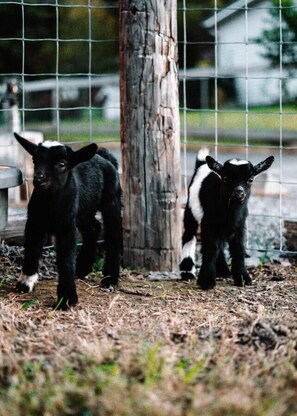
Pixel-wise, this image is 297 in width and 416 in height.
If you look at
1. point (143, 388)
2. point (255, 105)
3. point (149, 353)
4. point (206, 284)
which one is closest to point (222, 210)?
point (206, 284)

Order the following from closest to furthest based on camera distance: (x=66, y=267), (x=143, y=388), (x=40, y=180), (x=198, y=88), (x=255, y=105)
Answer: (x=143, y=388) < (x=40, y=180) < (x=66, y=267) < (x=198, y=88) < (x=255, y=105)

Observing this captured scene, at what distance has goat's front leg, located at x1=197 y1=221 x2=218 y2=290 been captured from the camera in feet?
21.4

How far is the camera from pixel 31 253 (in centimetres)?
613

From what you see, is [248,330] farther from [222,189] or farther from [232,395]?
[222,189]

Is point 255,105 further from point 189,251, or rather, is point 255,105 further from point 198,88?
point 189,251

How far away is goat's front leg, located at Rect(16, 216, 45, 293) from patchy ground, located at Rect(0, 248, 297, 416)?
0.33 feet

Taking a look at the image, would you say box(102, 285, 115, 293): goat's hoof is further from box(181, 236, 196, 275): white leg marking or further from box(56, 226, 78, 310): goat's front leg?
box(181, 236, 196, 275): white leg marking

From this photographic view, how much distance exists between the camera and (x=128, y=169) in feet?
22.8

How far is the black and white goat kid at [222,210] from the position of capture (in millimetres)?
6316

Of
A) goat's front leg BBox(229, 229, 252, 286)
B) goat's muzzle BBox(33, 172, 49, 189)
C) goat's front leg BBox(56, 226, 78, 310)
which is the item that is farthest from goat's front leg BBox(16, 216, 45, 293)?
goat's front leg BBox(229, 229, 252, 286)

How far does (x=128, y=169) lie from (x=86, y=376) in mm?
3164

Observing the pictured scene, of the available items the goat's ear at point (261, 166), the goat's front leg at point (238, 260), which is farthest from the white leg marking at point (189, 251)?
the goat's ear at point (261, 166)

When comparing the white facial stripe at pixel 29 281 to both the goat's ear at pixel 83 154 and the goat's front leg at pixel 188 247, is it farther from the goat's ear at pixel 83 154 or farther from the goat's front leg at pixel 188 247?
the goat's front leg at pixel 188 247

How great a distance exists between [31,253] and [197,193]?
1.49 meters
